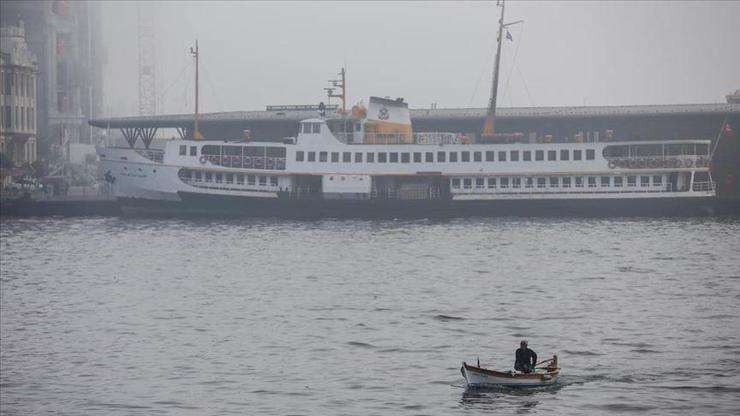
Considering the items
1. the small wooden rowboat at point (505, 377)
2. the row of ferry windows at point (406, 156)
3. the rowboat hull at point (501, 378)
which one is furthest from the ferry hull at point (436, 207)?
the rowboat hull at point (501, 378)

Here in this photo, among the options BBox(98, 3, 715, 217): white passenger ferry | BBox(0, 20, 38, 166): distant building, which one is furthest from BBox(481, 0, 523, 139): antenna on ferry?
BBox(0, 20, 38, 166): distant building

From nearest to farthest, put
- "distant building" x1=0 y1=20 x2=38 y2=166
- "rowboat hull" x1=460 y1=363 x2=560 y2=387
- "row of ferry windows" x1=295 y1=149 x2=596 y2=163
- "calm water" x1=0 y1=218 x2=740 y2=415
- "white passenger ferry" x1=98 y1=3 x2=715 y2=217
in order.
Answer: "rowboat hull" x1=460 y1=363 x2=560 y2=387 → "calm water" x1=0 y1=218 x2=740 y2=415 → "white passenger ferry" x1=98 y1=3 x2=715 y2=217 → "row of ferry windows" x1=295 y1=149 x2=596 y2=163 → "distant building" x1=0 y1=20 x2=38 y2=166

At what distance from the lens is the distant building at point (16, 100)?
15900 cm

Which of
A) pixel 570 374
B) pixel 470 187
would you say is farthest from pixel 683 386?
pixel 470 187

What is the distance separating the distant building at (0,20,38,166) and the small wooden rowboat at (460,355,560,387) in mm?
115359

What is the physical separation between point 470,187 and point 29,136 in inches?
2841

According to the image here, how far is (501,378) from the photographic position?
4550cm

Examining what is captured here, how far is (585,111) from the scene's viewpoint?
141875mm

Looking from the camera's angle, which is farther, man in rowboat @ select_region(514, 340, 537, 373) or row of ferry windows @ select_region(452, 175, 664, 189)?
row of ferry windows @ select_region(452, 175, 664, 189)

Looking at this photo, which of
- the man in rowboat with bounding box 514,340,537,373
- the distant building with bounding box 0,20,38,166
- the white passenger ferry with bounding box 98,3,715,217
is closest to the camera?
the man in rowboat with bounding box 514,340,537,373

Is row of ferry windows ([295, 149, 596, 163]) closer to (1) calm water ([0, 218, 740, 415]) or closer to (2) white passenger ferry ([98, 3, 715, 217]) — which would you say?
(2) white passenger ferry ([98, 3, 715, 217])

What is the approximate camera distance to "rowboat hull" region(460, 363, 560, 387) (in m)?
45.1

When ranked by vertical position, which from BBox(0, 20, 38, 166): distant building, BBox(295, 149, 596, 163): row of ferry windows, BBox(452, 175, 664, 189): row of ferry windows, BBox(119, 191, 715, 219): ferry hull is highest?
BBox(0, 20, 38, 166): distant building

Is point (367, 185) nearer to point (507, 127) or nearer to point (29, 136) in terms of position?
point (507, 127)
